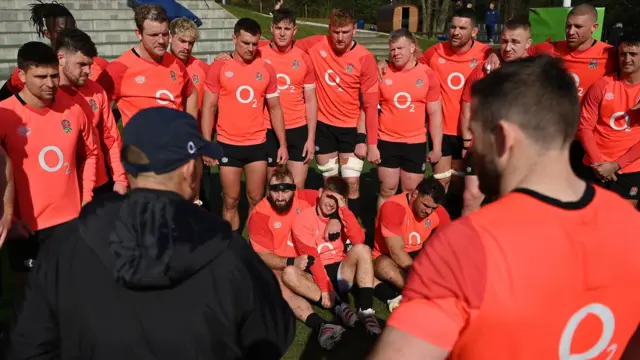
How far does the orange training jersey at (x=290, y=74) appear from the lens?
5.96 meters

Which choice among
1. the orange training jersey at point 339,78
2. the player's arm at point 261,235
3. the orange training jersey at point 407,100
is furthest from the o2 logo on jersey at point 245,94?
the orange training jersey at point 407,100

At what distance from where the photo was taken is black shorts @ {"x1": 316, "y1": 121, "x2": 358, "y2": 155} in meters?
6.30

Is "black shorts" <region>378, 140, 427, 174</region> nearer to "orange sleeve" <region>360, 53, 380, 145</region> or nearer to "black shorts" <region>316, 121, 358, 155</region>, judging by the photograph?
"orange sleeve" <region>360, 53, 380, 145</region>

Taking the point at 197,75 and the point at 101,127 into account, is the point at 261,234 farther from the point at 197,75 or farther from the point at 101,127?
the point at 197,75

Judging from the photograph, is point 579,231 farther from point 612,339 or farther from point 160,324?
point 160,324

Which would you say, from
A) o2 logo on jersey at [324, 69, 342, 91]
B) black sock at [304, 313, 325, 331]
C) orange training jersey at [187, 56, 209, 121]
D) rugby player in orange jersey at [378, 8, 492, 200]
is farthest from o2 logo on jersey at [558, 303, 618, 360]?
orange training jersey at [187, 56, 209, 121]

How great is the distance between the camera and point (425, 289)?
143cm

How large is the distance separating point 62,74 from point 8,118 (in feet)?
2.46

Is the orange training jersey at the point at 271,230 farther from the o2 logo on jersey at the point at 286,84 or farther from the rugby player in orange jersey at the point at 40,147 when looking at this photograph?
the rugby player in orange jersey at the point at 40,147

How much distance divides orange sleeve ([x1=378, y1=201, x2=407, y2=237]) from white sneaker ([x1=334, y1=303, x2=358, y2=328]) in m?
0.88

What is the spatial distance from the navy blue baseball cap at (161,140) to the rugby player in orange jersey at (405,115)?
14.1 feet

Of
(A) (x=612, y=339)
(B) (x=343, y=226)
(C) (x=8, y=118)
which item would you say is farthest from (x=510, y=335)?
(B) (x=343, y=226)

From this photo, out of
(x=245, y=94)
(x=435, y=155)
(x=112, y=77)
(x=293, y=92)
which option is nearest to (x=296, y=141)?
(x=293, y=92)

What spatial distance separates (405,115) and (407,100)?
0.53 feet
